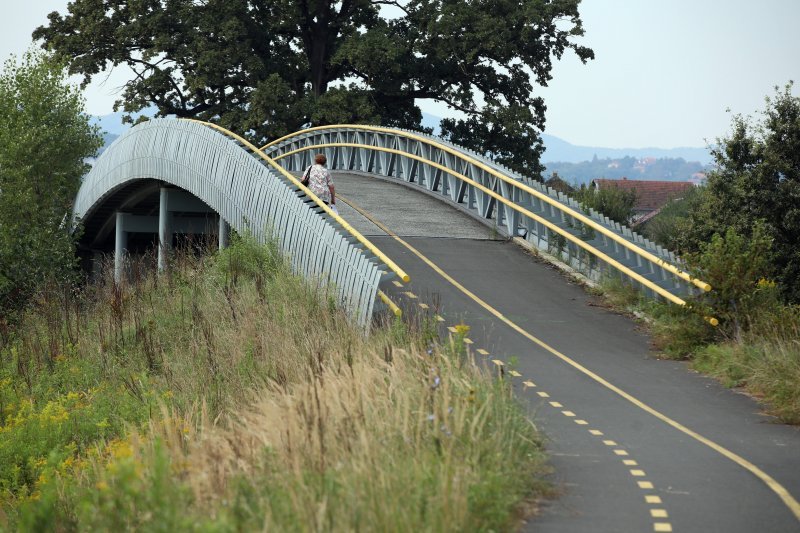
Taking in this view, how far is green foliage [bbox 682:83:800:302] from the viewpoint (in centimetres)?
2248

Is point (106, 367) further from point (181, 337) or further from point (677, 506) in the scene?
point (677, 506)

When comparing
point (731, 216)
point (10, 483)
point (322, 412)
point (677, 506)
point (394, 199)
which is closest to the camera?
point (677, 506)

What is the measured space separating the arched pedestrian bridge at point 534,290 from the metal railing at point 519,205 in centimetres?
5

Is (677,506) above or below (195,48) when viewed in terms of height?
below

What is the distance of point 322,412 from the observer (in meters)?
9.53

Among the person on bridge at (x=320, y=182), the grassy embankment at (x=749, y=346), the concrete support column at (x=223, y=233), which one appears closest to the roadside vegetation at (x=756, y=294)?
the grassy embankment at (x=749, y=346)

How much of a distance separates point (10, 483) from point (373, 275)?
587 cm

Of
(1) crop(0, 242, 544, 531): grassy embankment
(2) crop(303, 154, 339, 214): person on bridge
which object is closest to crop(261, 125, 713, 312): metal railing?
(2) crop(303, 154, 339, 214): person on bridge

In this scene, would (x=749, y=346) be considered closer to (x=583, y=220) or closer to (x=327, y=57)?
(x=583, y=220)

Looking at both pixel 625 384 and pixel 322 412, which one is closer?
pixel 322 412

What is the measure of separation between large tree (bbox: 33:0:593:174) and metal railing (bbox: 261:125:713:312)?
1149 centimetres

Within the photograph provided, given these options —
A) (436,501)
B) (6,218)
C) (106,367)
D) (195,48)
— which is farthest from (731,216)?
(6,218)

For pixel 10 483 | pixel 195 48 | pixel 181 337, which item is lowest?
pixel 10 483

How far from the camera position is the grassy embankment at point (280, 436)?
25.3ft
